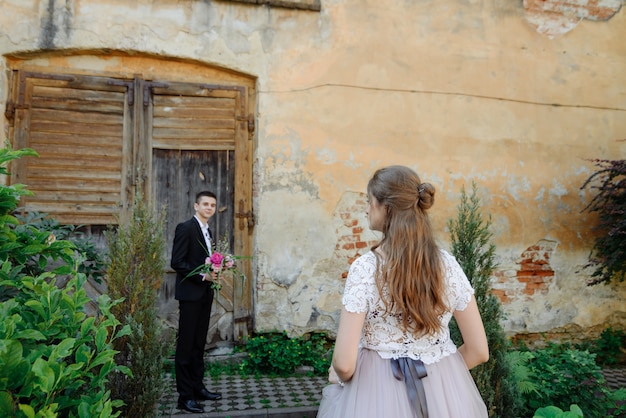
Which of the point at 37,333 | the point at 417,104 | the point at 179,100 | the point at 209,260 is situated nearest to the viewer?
the point at 37,333

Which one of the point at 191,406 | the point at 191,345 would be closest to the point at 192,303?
the point at 191,345

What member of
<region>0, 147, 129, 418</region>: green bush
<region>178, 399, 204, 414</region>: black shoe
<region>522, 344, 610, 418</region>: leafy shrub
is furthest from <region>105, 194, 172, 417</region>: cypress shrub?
<region>522, 344, 610, 418</region>: leafy shrub

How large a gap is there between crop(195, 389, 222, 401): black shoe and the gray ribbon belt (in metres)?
3.07

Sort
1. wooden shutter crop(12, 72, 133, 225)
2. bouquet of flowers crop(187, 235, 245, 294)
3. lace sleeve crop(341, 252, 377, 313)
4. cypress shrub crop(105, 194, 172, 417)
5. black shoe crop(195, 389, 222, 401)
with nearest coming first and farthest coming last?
lace sleeve crop(341, 252, 377, 313) → cypress shrub crop(105, 194, 172, 417) → bouquet of flowers crop(187, 235, 245, 294) → black shoe crop(195, 389, 222, 401) → wooden shutter crop(12, 72, 133, 225)

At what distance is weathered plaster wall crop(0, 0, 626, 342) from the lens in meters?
6.15

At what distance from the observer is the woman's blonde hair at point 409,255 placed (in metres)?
2.18

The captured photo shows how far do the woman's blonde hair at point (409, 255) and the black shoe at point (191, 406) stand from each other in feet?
9.58

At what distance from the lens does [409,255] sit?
86.2 inches

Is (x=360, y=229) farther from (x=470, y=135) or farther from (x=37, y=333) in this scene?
(x=37, y=333)

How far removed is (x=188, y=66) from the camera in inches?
250

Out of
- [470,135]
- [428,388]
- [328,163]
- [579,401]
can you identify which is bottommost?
[579,401]

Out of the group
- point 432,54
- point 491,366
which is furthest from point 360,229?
point 491,366

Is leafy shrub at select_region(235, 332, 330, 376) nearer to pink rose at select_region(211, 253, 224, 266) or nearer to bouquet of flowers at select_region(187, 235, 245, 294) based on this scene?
bouquet of flowers at select_region(187, 235, 245, 294)

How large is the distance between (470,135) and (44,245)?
5.69 m
